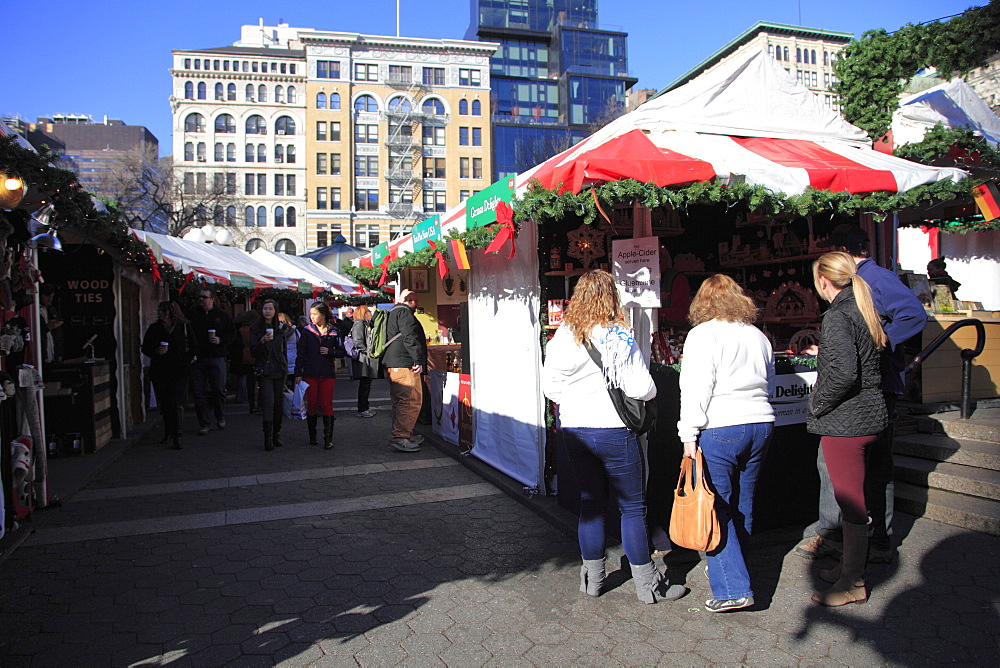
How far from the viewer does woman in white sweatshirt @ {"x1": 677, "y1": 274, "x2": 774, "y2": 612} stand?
3240 mm

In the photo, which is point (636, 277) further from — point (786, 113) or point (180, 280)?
point (180, 280)

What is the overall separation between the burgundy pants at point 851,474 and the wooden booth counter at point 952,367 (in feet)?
10.0

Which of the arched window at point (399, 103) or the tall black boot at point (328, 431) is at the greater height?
the arched window at point (399, 103)

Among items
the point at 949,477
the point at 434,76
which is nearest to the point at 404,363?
the point at 949,477

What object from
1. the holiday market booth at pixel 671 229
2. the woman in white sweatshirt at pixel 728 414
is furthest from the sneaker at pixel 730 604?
the holiday market booth at pixel 671 229

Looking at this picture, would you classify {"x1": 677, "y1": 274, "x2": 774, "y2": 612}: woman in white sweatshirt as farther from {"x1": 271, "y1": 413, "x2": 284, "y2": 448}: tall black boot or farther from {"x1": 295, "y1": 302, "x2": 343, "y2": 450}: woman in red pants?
{"x1": 271, "y1": 413, "x2": 284, "y2": 448}: tall black boot

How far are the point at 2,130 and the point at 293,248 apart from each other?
63183 mm

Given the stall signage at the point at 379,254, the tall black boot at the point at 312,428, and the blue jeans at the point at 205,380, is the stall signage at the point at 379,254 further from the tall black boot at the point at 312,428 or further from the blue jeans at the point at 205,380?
the tall black boot at the point at 312,428

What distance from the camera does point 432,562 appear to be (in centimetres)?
427

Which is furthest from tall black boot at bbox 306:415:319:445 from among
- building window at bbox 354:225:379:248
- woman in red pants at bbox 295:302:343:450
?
building window at bbox 354:225:379:248

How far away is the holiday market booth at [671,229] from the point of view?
4369 millimetres

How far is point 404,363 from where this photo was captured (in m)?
7.79

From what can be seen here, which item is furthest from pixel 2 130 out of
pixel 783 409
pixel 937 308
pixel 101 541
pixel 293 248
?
pixel 293 248

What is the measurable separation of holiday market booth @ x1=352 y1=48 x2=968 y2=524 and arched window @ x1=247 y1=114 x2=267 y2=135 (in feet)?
216
